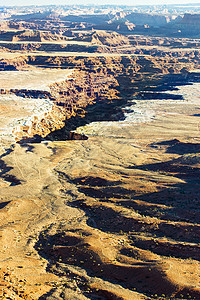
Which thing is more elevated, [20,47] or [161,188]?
[20,47]

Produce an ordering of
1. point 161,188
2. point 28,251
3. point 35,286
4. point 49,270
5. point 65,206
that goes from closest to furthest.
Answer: point 35,286, point 49,270, point 28,251, point 65,206, point 161,188

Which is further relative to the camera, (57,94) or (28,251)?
(57,94)

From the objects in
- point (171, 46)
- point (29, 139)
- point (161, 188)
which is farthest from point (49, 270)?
point (171, 46)

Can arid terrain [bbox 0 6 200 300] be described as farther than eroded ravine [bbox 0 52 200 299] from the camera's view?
Yes

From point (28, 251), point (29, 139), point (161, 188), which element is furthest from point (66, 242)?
point (29, 139)

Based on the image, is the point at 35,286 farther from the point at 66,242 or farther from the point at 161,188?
the point at 161,188

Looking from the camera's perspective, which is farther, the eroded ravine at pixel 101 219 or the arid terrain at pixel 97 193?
the arid terrain at pixel 97 193

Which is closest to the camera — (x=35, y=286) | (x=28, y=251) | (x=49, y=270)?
(x=35, y=286)

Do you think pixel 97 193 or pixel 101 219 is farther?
pixel 97 193
